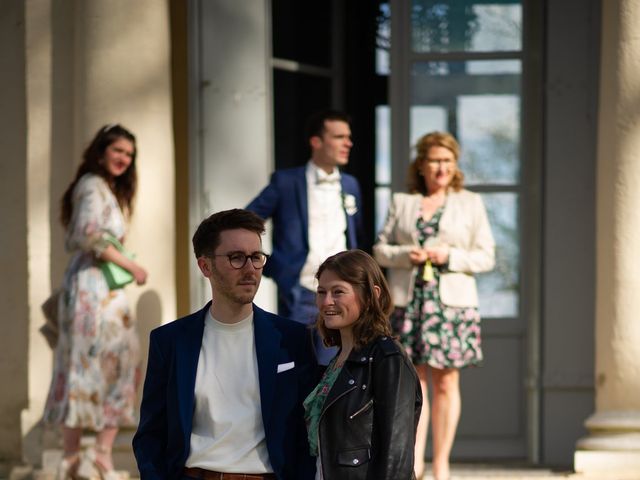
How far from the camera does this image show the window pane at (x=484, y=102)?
8.12 metres

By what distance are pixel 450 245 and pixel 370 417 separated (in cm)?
311

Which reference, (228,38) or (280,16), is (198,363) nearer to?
(228,38)

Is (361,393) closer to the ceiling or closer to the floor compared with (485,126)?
closer to the floor

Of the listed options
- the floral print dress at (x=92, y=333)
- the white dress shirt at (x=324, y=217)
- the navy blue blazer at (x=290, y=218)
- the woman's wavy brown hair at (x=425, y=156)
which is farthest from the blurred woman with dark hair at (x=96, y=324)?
the woman's wavy brown hair at (x=425, y=156)

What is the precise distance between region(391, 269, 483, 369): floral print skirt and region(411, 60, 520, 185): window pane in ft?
4.64

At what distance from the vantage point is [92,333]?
23.0 feet

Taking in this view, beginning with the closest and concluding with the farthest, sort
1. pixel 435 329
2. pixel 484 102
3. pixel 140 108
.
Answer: pixel 435 329 < pixel 140 108 < pixel 484 102

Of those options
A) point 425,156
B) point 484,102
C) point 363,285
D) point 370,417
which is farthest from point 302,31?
point 370,417

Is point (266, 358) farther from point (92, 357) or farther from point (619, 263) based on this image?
point (619, 263)

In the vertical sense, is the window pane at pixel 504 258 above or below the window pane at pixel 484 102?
below

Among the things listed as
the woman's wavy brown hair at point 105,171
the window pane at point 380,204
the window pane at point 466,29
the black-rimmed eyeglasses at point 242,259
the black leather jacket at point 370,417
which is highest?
the window pane at point 466,29

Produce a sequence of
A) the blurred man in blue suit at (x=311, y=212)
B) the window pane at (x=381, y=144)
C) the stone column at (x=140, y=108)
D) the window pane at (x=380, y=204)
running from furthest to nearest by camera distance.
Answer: the window pane at (x=381, y=144), the window pane at (x=380, y=204), the stone column at (x=140, y=108), the blurred man in blue suit at (x=311, y=212)

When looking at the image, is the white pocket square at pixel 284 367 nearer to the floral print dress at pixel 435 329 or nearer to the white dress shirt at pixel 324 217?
the floral print dress at pixel 435 329

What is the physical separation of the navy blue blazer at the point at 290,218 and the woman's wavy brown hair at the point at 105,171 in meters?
0.60
